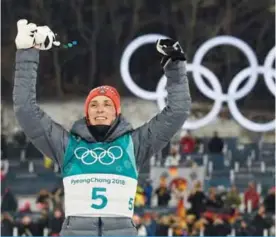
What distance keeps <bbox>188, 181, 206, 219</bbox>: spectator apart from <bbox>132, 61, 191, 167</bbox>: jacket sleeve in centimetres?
538

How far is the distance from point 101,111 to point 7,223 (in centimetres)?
558

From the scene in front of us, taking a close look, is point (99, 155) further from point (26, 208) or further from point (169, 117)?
point (26, 208)

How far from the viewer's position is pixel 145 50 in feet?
25.3

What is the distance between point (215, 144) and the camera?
25.2ft

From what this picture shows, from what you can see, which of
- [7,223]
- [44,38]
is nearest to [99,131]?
[44,38]

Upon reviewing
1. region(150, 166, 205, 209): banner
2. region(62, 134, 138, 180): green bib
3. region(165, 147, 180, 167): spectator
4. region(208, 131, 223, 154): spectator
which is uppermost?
region(62, 134, 138, 180): green bib

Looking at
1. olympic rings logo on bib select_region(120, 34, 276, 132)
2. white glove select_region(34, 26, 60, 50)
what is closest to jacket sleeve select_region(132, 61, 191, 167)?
white glove select_region(34, 26, 60, 50)

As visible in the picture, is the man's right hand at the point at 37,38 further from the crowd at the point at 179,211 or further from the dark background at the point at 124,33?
the dark background at the point at 124,33

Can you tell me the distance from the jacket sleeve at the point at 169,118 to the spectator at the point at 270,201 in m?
5.55

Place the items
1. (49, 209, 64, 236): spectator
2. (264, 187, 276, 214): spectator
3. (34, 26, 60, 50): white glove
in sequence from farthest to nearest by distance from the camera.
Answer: (264, 187, 276, 214): spectator
(49, 209, 64, 236): spectator
(34, 26, 60, 50): white glove

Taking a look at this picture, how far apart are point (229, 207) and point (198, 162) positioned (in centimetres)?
48

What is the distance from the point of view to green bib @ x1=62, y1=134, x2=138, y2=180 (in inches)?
85.1

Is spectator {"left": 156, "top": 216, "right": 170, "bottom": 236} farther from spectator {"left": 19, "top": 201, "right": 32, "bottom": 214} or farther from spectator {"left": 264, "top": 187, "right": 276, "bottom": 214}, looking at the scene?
spectator {"left": 19, "top": 201, "right": 32, "bottom": 214}

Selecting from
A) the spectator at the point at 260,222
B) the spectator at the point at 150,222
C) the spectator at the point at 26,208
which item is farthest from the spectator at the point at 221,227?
the spectator at the point at 26,208
